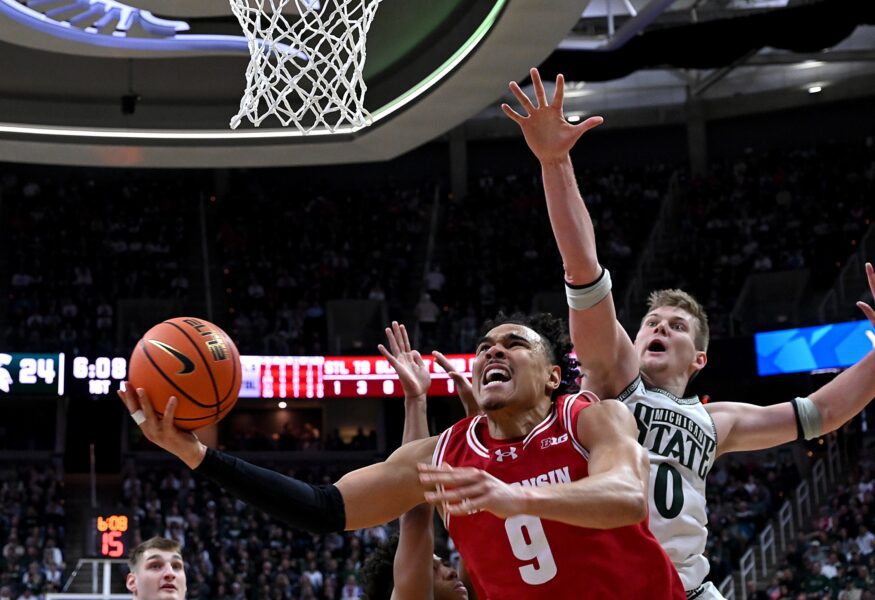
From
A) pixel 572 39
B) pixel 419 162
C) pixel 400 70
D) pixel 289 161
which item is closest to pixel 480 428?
pixel 400 70

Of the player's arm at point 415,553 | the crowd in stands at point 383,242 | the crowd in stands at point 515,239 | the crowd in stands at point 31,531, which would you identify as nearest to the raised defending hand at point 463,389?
the player's arm at point 415,553

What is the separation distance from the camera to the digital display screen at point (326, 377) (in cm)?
1880

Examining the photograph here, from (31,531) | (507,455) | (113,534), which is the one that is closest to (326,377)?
(113,534)

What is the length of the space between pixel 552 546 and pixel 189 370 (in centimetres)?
116

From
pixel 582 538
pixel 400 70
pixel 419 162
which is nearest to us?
pixel 582 538

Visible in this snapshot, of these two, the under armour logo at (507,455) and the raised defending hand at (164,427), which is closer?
the raised defending hand at (164,427)

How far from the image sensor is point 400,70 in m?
11.3

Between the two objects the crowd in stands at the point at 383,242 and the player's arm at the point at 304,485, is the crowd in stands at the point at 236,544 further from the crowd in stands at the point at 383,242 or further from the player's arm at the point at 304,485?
the player's arm at the point at 304,485

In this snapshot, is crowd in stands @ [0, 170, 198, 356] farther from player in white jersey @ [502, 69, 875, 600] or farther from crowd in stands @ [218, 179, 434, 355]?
player in white jersey @ [502, 69, 875, 600]

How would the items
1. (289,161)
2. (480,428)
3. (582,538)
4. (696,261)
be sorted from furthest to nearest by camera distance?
(696,261) → (289,161) → (480,428) → (582,538)

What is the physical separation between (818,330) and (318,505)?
52.7ft

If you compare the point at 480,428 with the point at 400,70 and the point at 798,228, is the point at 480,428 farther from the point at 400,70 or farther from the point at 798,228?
the point at 798,228

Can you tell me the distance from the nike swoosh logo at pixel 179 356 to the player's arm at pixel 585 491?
2.92ft

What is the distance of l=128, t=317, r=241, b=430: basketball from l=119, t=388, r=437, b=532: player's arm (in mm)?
51
